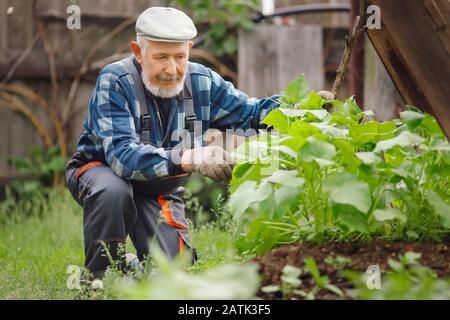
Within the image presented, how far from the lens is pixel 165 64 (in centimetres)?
342

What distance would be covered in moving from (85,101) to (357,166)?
4.68m

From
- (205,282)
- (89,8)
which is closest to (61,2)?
(89,8)

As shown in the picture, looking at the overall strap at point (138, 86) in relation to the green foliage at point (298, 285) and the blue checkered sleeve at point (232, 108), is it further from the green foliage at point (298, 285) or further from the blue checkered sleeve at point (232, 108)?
the green foliage at point (298, 285)

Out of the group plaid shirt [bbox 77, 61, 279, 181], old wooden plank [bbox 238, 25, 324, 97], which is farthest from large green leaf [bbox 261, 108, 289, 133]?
old wooden plank [bbox 238, 25, 324, 97]

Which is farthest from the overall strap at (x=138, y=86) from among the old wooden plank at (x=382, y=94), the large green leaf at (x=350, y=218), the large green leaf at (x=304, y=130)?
the old wooden plank at (x=382, y=94)

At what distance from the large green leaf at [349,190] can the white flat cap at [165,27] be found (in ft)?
4.06

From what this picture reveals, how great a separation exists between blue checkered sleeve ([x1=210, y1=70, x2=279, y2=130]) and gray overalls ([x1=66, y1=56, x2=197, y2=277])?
17cm

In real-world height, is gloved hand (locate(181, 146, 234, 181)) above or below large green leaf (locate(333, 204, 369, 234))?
above

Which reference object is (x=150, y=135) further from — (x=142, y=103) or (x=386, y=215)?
(x=386, y=215)

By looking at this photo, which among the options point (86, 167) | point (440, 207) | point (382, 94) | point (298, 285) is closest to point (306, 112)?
point (440, 207)

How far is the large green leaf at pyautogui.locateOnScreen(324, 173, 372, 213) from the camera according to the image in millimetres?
2289

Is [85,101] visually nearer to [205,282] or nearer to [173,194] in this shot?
[173,194]

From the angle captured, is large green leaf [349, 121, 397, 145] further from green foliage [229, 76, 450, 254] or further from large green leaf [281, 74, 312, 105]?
large green leaf [281, 74, 312, 105]

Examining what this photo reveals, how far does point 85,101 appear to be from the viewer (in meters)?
6.85
